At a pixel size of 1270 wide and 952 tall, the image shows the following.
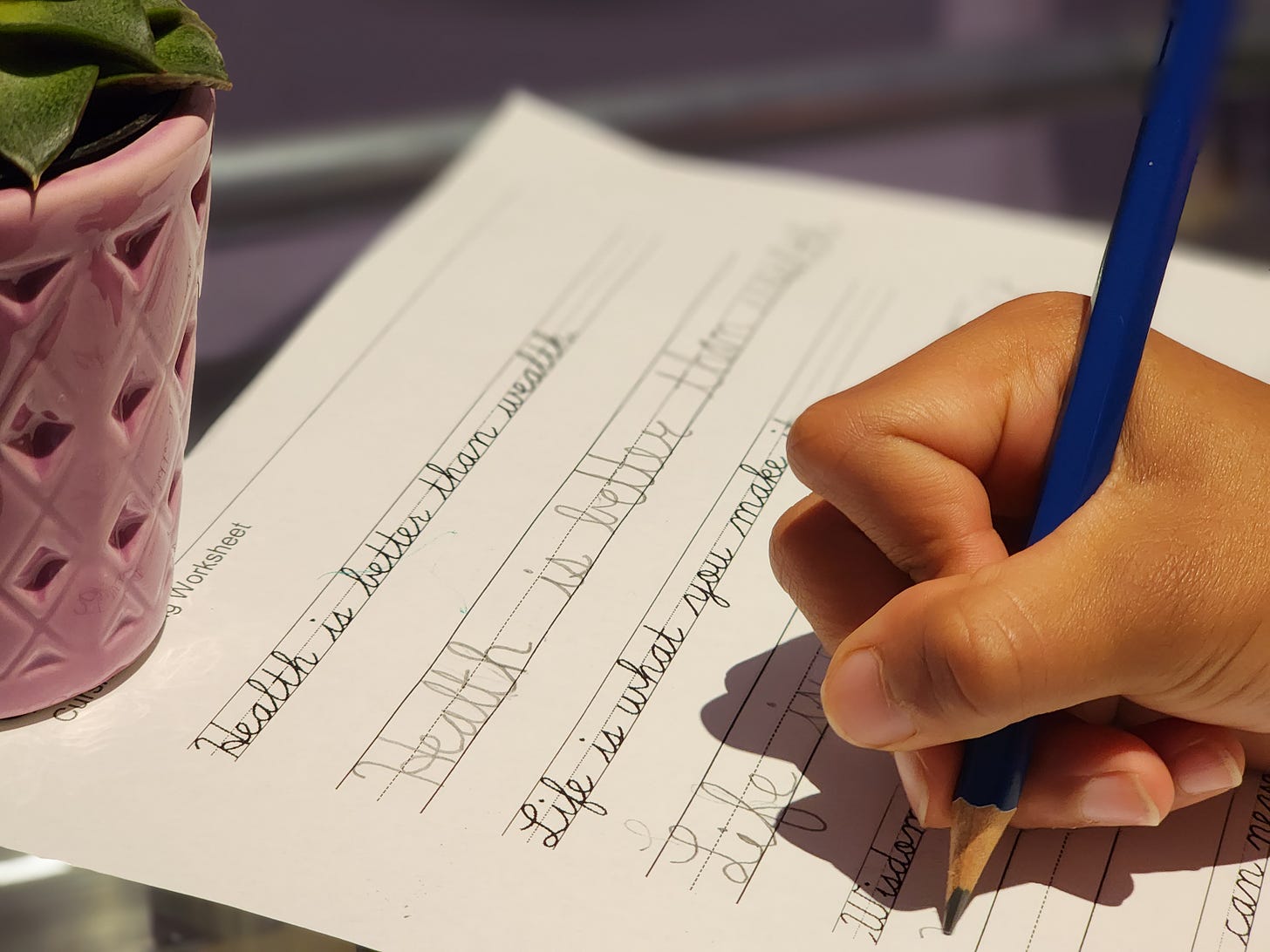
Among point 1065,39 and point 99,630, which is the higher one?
point 1065,39

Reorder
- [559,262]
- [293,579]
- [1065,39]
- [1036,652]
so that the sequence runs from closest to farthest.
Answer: [1036,652], [293,579], [559,262], [1065,39]

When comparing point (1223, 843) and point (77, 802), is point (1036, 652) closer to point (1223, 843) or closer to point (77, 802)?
point (1223, 843)

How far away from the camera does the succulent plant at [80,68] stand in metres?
0.24

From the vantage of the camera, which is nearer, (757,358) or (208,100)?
(208,100)

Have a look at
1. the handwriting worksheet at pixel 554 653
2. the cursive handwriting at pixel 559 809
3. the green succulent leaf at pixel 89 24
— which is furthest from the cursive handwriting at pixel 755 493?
the green succulent leaf at pixel 89 24

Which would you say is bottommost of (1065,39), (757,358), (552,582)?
(552,582)

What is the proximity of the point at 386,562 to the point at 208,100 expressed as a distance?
0.47ft

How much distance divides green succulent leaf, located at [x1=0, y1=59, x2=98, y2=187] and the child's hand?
166 mm

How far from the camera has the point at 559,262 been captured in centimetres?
52

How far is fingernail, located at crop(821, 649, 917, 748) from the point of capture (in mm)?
290

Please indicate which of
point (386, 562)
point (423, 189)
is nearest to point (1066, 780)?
point (386, 562)

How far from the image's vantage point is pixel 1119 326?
0.97ft

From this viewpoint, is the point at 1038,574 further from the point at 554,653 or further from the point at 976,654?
the point at 554,653

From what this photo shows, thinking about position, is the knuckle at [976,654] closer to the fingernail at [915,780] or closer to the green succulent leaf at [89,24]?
the fingernail at [915,780]
